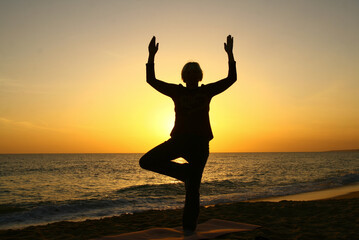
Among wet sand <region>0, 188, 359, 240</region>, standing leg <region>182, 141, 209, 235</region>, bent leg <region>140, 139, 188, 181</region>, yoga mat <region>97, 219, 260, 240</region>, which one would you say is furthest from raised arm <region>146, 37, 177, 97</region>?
wet sand <region>0, 188, 359, 240</region>

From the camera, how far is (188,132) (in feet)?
12.2

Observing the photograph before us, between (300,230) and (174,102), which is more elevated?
(174,102)

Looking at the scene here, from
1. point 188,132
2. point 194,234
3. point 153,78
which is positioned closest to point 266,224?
point 194,234

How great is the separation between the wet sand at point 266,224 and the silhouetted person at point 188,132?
136 centimetres

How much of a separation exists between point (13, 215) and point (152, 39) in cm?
959

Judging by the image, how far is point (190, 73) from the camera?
402 cm

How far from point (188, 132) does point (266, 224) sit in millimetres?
3013

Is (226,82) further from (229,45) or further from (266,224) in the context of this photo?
(266,224)

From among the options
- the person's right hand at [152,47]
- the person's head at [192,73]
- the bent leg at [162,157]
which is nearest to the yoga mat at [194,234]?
the bent leg at [162,157]

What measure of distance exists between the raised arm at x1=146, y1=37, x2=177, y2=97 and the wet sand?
2521mm

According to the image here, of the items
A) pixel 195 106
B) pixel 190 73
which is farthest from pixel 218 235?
pixel 190 73

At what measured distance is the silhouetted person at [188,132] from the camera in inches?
146

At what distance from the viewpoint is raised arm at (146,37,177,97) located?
377 centimetres

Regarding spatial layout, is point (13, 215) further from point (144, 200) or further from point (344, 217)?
point (344, 217)
